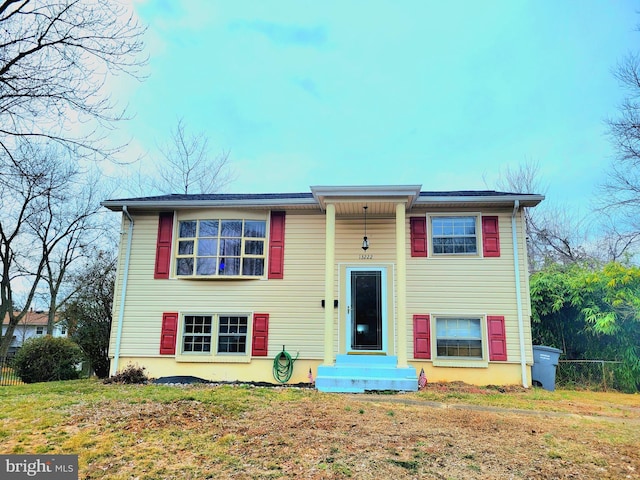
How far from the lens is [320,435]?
172 inches

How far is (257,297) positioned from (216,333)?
3.89 ft

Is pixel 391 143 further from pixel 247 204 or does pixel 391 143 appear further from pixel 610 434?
pixel 610 434

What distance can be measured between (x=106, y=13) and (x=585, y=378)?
11507 mm

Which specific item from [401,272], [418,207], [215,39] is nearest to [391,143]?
[215,39]

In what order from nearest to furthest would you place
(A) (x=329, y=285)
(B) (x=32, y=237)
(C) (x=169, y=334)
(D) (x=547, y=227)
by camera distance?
(A) (x=329, y=285) → (C) (x=169, y=334) → (D) (x=547, y=227) → (B) (x=32, y=237)

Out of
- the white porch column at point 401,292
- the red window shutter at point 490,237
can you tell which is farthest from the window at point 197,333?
the red window shutter at point 490,237

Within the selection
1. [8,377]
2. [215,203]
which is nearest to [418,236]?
[215,203]

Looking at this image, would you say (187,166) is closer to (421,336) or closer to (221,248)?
(221,248)

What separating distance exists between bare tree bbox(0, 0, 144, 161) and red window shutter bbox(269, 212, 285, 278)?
12.3 ft

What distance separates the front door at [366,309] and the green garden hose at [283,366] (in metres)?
1.31

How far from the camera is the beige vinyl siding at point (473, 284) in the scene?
8531mm

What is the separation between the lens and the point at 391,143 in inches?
973

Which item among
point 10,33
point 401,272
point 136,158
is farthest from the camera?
point 401,272

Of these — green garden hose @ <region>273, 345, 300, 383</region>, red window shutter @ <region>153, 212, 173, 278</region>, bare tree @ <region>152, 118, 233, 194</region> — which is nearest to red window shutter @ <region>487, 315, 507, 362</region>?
green garden hose @ <region>273, 345, 300, 383</region>
